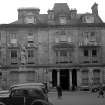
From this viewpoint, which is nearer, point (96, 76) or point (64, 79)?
point (96, 76)

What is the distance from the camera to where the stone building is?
4828 cm

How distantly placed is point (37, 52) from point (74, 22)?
8.65 metres

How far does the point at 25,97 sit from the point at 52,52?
3191cm

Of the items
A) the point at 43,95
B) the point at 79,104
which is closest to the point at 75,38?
the point at 79,104

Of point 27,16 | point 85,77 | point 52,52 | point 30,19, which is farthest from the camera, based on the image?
point 27,16

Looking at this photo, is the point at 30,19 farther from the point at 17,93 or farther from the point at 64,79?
the point at 17,93

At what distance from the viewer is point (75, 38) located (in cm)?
4912

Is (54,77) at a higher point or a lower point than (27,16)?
lower

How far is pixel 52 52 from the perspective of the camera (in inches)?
1922

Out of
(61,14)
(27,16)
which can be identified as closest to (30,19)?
(27,16)

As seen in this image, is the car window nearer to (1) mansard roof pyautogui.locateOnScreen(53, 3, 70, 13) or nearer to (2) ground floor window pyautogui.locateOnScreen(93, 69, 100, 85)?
(2) ground floor window pyautogui.locateOnScreen(93, 69, 100, 85)

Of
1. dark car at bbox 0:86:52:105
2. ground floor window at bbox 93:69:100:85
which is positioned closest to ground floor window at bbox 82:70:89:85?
ground floor window at bbox 93:69:100:85

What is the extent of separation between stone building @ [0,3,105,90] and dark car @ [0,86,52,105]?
3052cm

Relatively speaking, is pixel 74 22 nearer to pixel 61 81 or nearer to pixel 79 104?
pixel 61 81
